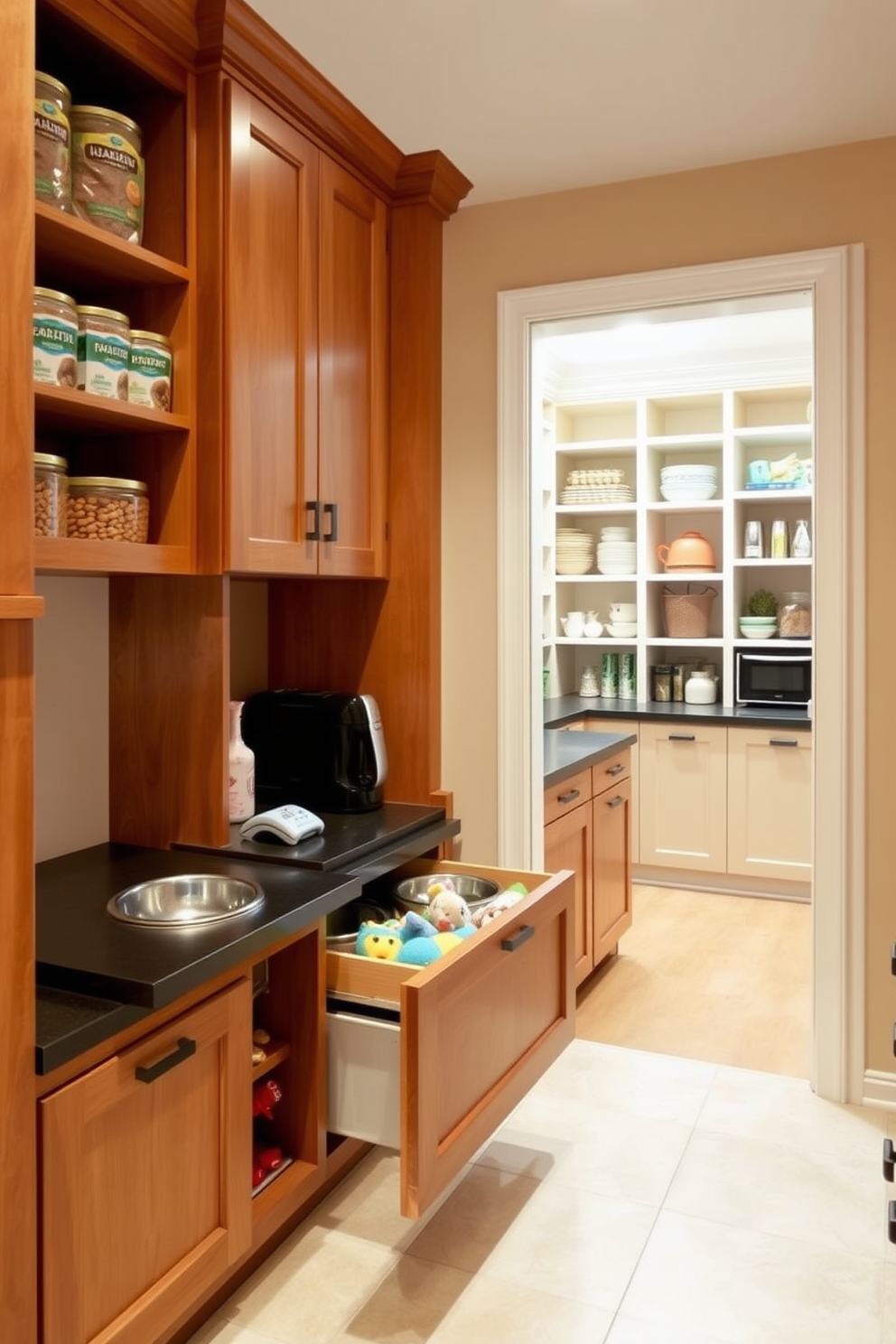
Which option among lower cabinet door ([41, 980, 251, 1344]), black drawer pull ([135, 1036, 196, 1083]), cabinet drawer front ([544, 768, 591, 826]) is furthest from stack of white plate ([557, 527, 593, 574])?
black drawer pull ([135, 1036, 196, 1083])

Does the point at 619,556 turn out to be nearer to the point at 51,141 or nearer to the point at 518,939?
the point at 518,939

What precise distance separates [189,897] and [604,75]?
73.6 inches

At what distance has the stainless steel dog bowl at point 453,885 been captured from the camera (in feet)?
7.93

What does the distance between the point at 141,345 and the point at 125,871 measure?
101 centimetres

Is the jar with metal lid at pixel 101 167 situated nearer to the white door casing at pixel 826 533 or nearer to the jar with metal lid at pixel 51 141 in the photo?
the jar with metal lid at pixel 51 141

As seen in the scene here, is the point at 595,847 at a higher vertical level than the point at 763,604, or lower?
lower

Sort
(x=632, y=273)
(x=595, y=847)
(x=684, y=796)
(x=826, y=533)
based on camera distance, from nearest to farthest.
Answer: (x=826, y=533)
(x=632, y=273)
(x=595, y=847)
(x=684, y=796)

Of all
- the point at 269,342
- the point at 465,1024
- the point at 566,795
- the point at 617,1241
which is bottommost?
the point at 617,1241

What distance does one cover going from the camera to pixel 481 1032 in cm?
189

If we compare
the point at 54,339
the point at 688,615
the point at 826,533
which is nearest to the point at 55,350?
the point at 54,339

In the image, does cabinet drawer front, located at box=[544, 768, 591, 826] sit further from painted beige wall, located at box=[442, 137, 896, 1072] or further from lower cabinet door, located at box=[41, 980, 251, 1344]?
lower cabinet door, located at box=[41, 980, 251, 1344]

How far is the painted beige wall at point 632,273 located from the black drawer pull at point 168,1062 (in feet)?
4.62

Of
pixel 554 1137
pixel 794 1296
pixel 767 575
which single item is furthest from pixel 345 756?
pixel 767 575

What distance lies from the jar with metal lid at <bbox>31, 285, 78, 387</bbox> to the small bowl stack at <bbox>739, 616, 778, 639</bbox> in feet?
12.2
